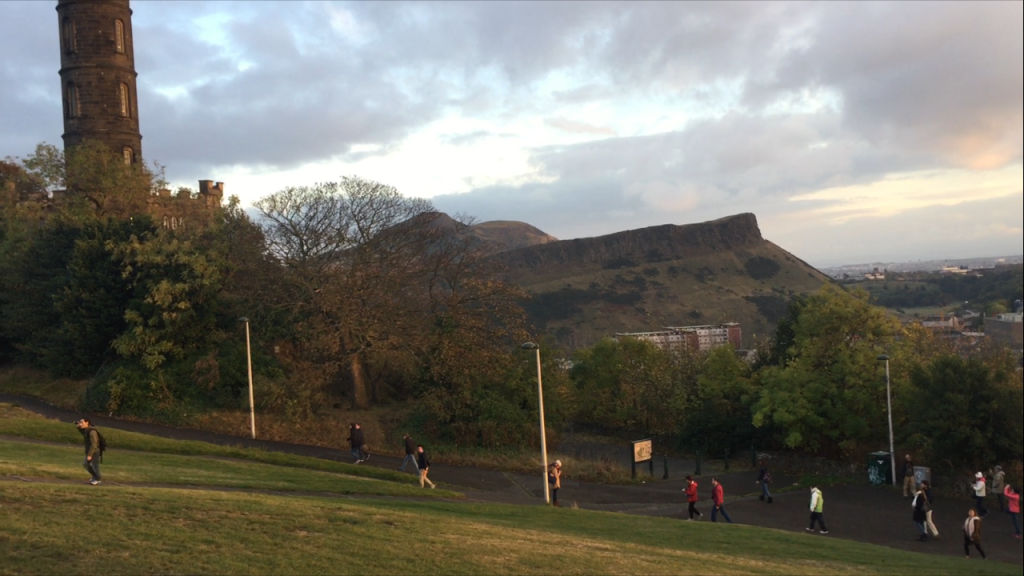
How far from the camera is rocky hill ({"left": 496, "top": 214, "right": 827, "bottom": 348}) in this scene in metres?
102

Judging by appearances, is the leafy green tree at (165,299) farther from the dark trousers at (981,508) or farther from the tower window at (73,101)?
the dark trousers at (981,508)

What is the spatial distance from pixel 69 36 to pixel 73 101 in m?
4.14

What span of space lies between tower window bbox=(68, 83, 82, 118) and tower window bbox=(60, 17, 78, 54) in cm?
228

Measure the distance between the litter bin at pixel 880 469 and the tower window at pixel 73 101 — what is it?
50.4 m

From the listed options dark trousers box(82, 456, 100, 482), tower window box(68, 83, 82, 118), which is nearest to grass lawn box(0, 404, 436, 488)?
dark trousers box(82, 456, 100, 482)

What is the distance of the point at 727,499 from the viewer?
79.6ft

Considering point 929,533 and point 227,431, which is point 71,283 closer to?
point 227,431

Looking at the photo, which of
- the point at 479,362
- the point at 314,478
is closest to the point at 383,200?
the point at 479,362

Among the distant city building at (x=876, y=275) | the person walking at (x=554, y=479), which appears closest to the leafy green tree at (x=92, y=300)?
the person walking at (x=554, y=479)

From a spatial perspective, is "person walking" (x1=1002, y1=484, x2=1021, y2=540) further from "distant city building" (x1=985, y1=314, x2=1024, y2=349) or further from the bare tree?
the bare tree

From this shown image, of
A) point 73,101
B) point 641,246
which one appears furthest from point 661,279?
point 73,101

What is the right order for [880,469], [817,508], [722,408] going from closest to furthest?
[817,508] < [880,469] < [722,408]

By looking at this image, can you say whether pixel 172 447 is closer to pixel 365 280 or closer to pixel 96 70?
pixel 365 280

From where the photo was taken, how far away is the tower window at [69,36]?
49.0 m
